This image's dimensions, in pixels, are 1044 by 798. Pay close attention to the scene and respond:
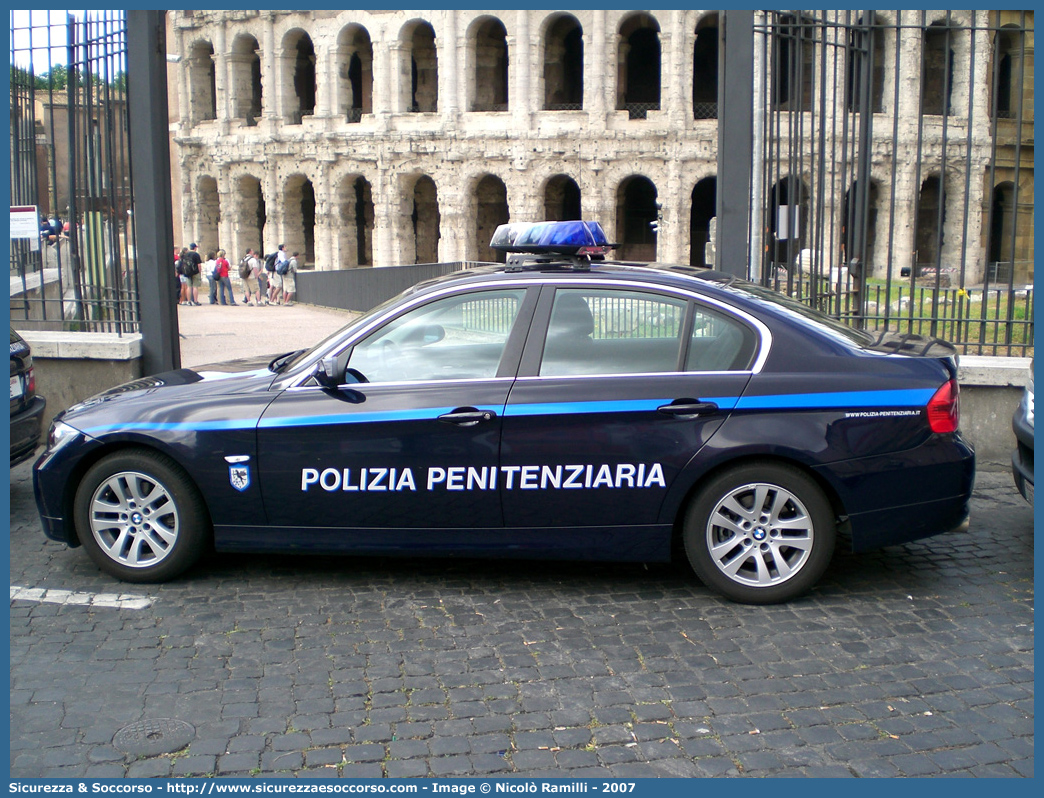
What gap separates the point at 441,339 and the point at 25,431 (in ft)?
10.8

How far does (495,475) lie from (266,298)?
29.2 metres

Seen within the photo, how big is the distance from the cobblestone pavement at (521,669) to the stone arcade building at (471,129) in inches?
1241

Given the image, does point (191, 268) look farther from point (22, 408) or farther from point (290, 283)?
point (22, 408)

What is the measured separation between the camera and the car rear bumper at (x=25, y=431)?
6512 mm

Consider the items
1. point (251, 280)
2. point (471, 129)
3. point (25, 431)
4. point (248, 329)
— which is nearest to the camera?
point (25, 431)

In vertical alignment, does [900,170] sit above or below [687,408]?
above

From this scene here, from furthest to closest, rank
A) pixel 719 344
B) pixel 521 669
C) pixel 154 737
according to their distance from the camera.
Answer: pixel 719 344, pixel 521 669, pixel 154 737

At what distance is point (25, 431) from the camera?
21.7ft

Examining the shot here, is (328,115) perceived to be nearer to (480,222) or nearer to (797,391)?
(480,222)

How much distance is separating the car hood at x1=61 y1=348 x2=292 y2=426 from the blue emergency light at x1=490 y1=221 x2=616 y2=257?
4.69 feet

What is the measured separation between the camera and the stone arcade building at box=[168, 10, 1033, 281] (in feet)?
122

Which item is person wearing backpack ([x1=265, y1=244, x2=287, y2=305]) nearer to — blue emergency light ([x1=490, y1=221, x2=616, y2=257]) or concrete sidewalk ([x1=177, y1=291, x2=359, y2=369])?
concrete sidewalk ([x1=177, y1=291, x2=359, y2=369])

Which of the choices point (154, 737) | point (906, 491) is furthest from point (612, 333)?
point (154, 737)

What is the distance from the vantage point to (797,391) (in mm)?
4652
